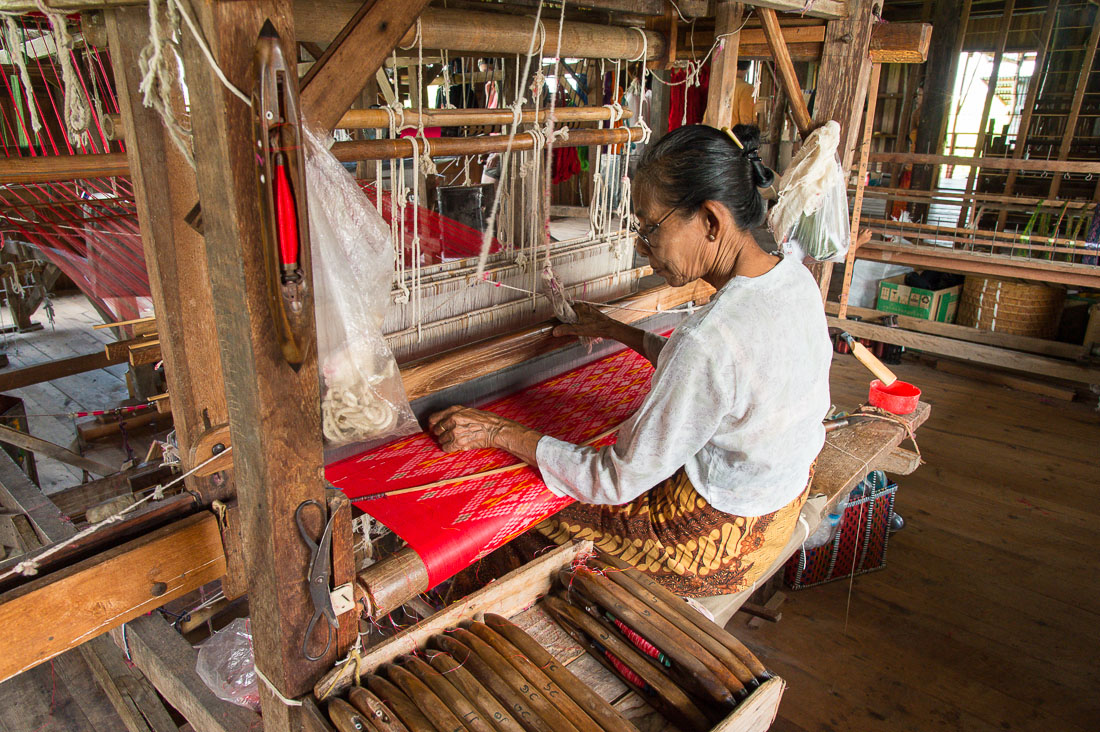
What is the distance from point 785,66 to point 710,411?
5.85ft

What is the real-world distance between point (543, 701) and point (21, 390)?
6.76 metres

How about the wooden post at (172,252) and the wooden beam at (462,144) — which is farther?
the wooden beam at (462,144)

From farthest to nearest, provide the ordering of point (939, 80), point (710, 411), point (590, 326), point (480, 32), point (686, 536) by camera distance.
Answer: point (939, 80) → point (590, 326) → point (480, 32) → point (686, 536) → point (710, 411)

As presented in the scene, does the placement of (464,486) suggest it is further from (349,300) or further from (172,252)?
(172,252)

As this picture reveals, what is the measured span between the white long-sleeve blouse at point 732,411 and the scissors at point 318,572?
62 cm

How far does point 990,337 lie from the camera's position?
618 cm

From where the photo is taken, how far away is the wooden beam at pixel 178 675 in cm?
178

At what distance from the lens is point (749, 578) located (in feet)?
→ 6.59

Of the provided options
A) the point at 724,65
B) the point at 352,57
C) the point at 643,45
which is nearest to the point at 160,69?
the point at 352,57

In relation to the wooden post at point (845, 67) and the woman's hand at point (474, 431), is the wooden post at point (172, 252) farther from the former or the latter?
the wooden post at point (845, 67)

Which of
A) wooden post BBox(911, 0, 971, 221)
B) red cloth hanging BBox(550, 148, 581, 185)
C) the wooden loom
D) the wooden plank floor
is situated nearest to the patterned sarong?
the wooden loom

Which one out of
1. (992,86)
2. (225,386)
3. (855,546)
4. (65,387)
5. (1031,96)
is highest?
(992,86)

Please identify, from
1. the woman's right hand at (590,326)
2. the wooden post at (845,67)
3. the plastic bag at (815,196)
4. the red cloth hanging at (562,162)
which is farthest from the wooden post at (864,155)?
the woman's right hand at (590,326)

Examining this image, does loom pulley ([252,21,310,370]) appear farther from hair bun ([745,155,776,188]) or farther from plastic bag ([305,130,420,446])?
hair bun ([745,155,776,188])
